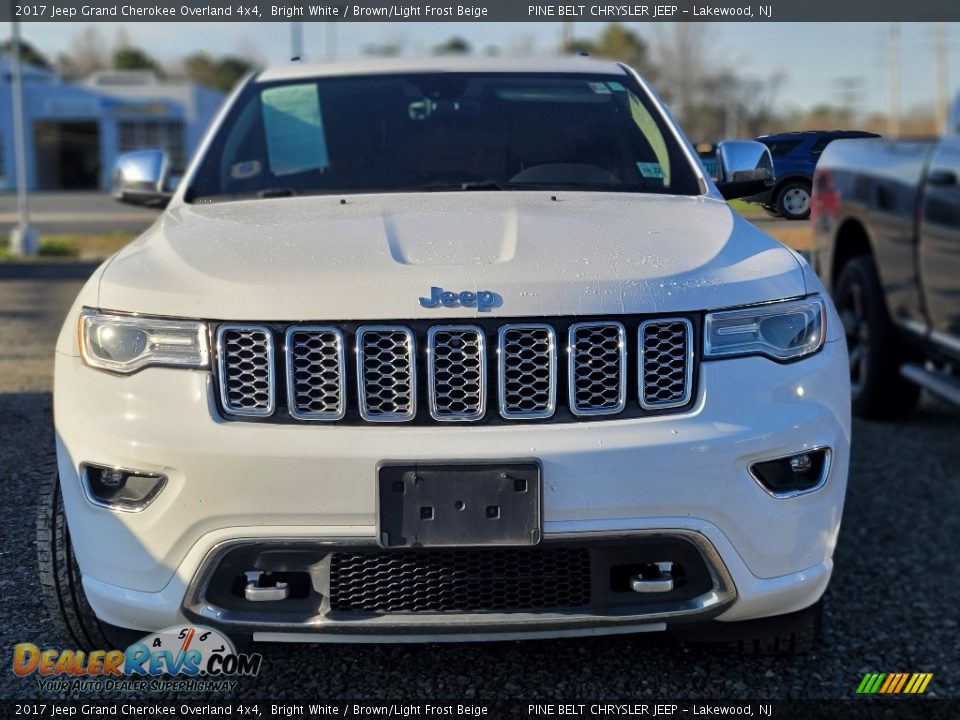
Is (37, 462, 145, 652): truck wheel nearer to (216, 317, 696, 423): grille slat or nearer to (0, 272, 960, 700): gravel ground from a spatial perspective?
(0, 272, 960, 700): gravel ground

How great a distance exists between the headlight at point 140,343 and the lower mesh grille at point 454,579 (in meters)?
0.58

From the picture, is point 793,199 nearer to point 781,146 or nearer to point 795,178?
point 795,178

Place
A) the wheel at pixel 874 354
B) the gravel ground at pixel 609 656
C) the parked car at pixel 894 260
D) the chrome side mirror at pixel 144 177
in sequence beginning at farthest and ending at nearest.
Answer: the wheel at pixel 874 354, the parked car at pixel 894 260, the chrome side mirror at pixel 144 177, the gravel ground at pixel 609 656

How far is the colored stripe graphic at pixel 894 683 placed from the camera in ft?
8.76

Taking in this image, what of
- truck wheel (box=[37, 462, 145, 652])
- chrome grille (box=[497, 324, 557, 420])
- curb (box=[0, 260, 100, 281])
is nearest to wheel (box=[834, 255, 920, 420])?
chrome grille (box=[497, 324, 557, 420])

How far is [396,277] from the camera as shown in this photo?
232cm

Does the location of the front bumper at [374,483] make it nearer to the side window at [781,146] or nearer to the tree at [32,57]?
the side window at [781,146]

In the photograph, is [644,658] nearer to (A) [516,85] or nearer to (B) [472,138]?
(B) [472,138]

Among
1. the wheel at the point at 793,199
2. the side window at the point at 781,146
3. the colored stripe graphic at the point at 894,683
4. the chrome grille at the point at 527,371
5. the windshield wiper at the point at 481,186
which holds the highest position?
the side window at the point at 781,146

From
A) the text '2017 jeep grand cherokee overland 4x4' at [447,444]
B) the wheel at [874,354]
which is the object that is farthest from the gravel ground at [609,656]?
the wheel at [874,354]

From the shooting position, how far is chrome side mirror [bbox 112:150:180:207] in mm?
3732

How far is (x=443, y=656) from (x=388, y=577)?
0.64 meters

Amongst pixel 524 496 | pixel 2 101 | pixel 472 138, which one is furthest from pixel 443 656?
pixel 2 101

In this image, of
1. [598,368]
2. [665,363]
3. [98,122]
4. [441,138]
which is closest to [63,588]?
[598,368]
